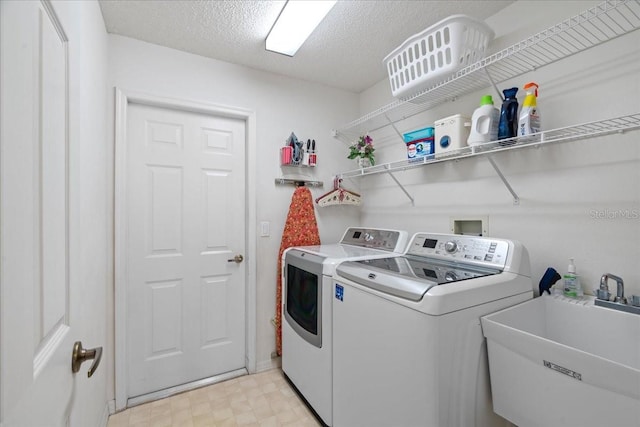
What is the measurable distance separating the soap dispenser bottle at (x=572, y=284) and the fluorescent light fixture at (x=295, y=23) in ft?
5.60

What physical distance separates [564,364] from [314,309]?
115 centimetres

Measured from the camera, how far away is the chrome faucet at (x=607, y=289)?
1102 mm

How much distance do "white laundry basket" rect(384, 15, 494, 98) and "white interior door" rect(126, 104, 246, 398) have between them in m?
1.31

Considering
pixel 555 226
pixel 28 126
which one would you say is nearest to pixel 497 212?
pixel 555 226

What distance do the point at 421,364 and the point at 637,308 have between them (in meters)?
0.81

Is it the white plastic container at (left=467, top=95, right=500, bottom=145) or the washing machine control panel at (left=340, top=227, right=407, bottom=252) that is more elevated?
the white plastic container at (left=467, top=95, right=500, bottom=145)

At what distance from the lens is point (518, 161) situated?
1.53 meters

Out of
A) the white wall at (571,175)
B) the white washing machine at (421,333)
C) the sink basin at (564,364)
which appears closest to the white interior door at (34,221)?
the white washing machine at (421,333)

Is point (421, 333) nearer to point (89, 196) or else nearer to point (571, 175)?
point (571, 175)

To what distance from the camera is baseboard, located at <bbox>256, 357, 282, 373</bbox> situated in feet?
7.43

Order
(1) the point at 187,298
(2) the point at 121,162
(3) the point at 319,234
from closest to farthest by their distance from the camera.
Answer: (2) the point at 121,162 < (1) the point at 187,298 < (3) the point at 319,234

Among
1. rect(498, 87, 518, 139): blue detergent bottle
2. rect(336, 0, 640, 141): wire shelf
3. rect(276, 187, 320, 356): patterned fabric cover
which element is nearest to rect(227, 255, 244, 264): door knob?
rect(276, 187, 320, 356): patterned fabric cover

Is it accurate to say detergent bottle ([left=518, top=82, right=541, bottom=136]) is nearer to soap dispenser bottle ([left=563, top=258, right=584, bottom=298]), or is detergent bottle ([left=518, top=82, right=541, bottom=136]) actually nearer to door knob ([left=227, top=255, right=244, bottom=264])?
soap dispenser bottle ([left=563, top=258, right=584, bottom=298])

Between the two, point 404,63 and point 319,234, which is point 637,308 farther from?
point 319,234
